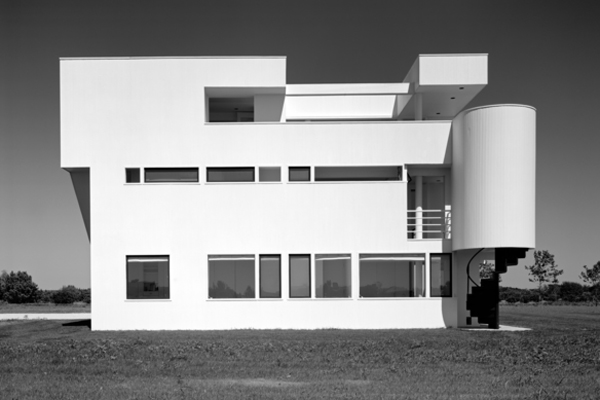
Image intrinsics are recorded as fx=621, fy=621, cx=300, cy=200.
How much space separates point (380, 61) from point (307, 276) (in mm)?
11258

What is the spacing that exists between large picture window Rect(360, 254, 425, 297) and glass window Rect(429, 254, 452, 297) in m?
0.34

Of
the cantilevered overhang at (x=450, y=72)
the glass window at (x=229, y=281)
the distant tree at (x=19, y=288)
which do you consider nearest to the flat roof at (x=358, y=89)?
the cantilevered overhang at (x=450, y=72)

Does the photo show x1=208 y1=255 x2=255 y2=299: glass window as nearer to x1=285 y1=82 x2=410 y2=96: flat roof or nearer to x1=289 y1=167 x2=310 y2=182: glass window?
x1=289 y1=167 x2=310 y2=182: glass window

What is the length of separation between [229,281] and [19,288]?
96.8 feet

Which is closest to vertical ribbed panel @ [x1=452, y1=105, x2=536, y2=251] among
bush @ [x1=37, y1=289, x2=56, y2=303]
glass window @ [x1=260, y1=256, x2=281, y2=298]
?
glass window @ [x1=260, y1=256, x2=281, y2=298]

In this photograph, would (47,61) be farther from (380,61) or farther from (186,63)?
(380,61)

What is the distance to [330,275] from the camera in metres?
20.5

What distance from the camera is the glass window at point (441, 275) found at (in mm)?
20469

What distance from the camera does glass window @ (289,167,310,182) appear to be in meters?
20.8

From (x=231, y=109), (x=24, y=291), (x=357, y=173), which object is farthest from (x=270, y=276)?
(x=24, y=291)

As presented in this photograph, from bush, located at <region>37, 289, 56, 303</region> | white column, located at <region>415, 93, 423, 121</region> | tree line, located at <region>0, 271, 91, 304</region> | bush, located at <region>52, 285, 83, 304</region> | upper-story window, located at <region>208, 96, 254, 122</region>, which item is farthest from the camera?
bush, located at <region>37, 289, 56, 303</region>

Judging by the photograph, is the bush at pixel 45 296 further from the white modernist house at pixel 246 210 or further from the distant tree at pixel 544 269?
the distant tree at pixel 544 269

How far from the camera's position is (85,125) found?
20.6 m

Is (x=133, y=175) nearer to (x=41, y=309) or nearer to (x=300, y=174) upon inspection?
(x=300, y=174)
